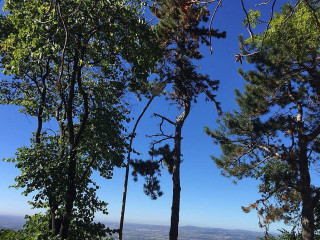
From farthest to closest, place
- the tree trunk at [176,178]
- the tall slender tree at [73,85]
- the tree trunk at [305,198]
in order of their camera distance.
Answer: the tree trunk at [305,198]
the tree trunk at [176,178]
the tall slender tree at [73,85]

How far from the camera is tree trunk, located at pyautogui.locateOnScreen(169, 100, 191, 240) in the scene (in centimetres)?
1142

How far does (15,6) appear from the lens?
7.04 meters

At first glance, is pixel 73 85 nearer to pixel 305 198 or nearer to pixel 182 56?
pixel 182 56

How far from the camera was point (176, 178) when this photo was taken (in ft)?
39.9

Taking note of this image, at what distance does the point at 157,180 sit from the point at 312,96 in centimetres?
933

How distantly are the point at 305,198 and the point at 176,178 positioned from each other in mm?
6288

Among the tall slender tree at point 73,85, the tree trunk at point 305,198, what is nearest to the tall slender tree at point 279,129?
the tree trunk at point 305,198

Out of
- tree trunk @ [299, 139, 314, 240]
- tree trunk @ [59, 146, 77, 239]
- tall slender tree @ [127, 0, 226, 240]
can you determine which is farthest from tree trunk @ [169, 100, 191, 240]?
tree trunk @ [299, 139, 314, 240]

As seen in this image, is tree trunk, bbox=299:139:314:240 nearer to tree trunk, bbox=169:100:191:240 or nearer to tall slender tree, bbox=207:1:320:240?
Answer: tall slender tree, bbox=207:1:320:240

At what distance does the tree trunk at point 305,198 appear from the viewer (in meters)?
12.0

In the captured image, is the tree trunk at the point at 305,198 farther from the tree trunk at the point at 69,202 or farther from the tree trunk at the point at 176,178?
the tree trunk at the point at 69,202

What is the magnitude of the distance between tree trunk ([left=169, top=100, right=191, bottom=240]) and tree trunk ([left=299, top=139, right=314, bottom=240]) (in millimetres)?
5969

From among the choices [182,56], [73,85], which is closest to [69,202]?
[73,85]

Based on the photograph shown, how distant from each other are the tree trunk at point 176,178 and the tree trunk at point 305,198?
597cm
